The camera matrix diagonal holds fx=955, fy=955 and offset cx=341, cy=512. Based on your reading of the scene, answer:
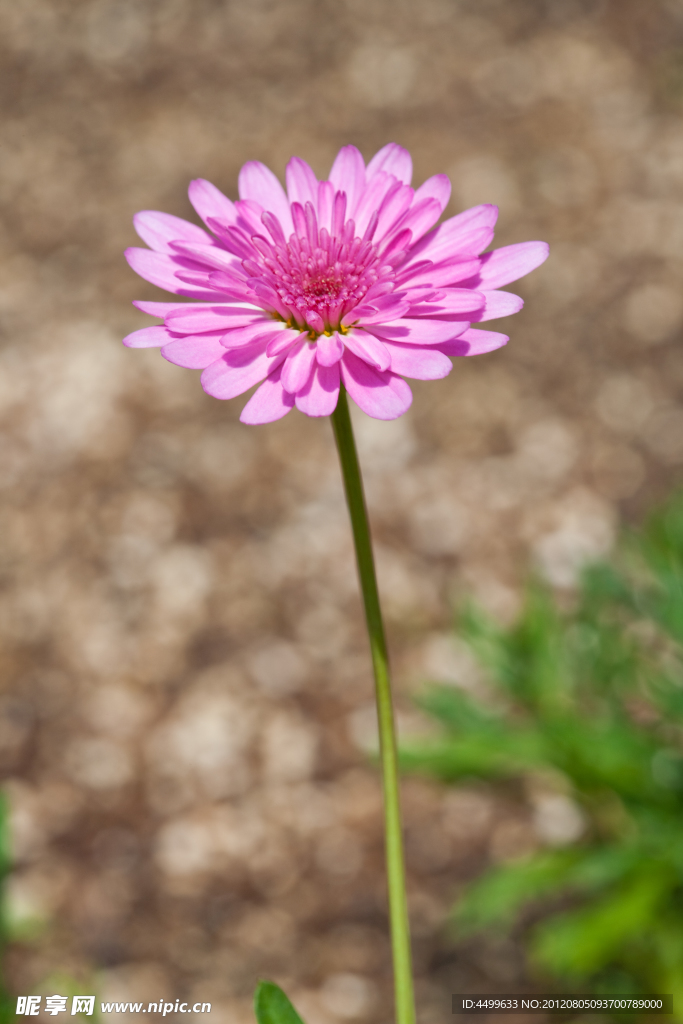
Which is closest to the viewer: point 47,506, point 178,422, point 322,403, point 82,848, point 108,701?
point 322,403

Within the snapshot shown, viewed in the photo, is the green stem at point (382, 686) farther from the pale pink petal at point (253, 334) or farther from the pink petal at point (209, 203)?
the pink petal at point (209, 203)

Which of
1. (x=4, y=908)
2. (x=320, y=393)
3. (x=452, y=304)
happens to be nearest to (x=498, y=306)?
(x=452, y=304)

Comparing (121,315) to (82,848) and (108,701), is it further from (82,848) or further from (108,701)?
(82,848)

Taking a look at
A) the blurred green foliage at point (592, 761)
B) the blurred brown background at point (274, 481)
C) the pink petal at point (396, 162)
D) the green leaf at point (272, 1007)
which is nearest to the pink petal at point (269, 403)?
the pink petal at point (396, 162)

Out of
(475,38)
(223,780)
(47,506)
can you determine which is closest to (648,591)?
(223,780)

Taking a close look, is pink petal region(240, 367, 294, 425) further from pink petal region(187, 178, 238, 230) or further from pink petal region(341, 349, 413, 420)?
pink petal region(187, 178, 238, 230)

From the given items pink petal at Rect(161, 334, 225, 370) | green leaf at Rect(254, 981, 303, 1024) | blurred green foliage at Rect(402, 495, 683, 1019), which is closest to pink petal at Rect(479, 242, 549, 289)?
pink petal at Rect(161, 334, 225, 370)
